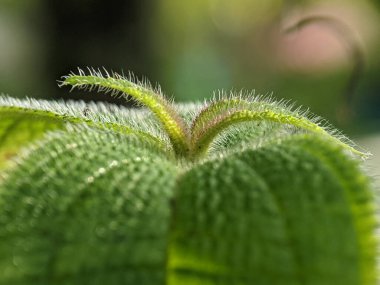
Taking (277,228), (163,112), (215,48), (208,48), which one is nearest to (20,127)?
(163,112)

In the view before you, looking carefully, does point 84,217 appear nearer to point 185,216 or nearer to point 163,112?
point 185,216

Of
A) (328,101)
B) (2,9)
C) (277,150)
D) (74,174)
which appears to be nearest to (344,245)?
(277,150)

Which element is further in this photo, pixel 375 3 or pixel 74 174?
pixel 375 3

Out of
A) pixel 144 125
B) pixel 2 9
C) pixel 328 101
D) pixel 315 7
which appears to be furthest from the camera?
pixel 2 9

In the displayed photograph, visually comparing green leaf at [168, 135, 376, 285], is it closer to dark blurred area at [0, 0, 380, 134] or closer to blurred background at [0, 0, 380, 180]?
blurred background at [0, 0, 380, 180]

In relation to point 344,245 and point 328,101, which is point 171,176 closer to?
point 344,245

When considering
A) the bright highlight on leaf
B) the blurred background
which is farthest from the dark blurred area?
the bright highlight on leaf
